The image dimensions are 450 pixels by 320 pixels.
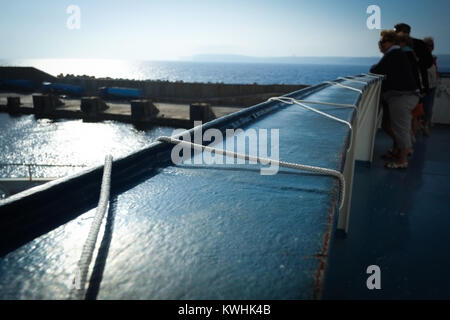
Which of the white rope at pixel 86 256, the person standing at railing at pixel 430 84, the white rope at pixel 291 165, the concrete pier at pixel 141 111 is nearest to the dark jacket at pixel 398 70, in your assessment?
the person standing at railing at pixel 430 84

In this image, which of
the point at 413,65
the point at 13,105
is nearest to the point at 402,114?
the point at 413,65

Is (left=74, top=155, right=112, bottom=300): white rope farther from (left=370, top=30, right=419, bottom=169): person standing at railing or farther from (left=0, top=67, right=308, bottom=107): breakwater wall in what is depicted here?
(left=0, top=67, right=308, bottom=107): breakwater wall

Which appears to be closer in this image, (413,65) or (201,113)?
(413,65)

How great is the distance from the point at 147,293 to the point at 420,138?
9.91 metres

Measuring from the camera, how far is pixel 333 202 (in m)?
1.55

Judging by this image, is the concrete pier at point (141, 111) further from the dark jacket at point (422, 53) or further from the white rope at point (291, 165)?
the white rope at point (291, 165)

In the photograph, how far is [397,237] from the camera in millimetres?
4023

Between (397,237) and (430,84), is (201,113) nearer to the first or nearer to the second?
(430,84)

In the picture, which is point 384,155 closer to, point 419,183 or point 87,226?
point 419,183

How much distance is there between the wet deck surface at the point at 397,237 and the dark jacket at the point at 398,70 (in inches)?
68.7

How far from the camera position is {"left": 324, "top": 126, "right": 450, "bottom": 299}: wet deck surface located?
3.13 m

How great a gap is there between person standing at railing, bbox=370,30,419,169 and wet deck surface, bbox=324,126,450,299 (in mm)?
894

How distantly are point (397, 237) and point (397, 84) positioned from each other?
2597 mm

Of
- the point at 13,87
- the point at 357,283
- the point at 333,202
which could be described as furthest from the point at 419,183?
the point at 13,87
